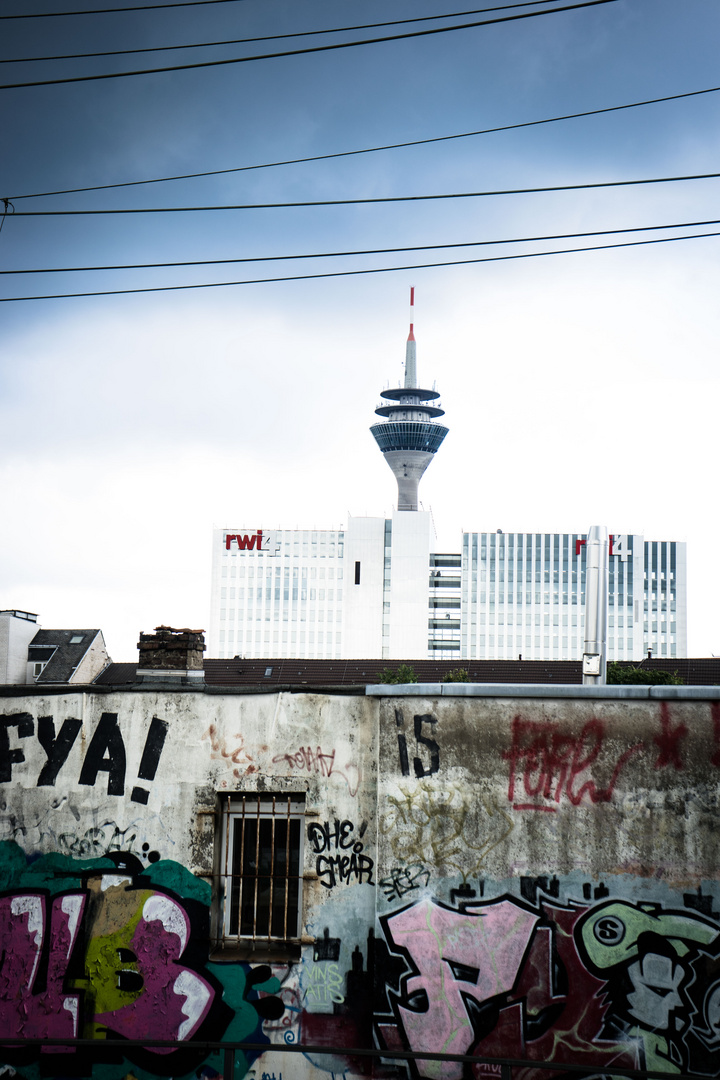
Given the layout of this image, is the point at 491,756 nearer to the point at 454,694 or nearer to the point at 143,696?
the point at 454,694

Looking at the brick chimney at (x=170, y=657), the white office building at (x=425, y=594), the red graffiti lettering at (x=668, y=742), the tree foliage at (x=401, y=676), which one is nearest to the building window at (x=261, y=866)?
the brick chimney at (x=170, y=657)

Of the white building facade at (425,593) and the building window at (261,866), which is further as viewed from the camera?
the white building facade at (425,593)

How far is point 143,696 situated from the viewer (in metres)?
10.5

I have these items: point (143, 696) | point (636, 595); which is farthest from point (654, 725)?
point (636, 595)

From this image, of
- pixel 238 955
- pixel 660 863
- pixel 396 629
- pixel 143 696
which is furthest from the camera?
pixel 396 629

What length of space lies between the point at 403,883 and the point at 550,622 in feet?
485

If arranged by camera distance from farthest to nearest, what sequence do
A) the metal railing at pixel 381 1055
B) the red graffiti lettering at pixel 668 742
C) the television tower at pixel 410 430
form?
1. the television tower at pixel 410 430
2. the red graffiti lettering at pixel 668 742
3. the metal railing at pixel 381 1055

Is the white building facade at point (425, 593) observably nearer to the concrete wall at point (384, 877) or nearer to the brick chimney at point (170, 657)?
the brick chimney at point (170, 657)

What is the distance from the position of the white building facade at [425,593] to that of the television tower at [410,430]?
1751 centimetres

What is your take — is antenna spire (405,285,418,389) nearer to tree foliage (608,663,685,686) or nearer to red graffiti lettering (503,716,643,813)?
tree foliage (608,663,685,686)

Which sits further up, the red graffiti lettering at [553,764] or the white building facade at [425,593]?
the white building facade at [425,593]

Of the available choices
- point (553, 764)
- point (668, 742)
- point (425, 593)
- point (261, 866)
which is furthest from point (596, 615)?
point (425, 593)

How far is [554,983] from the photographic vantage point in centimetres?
917

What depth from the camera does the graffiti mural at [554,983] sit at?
8.94 metres
